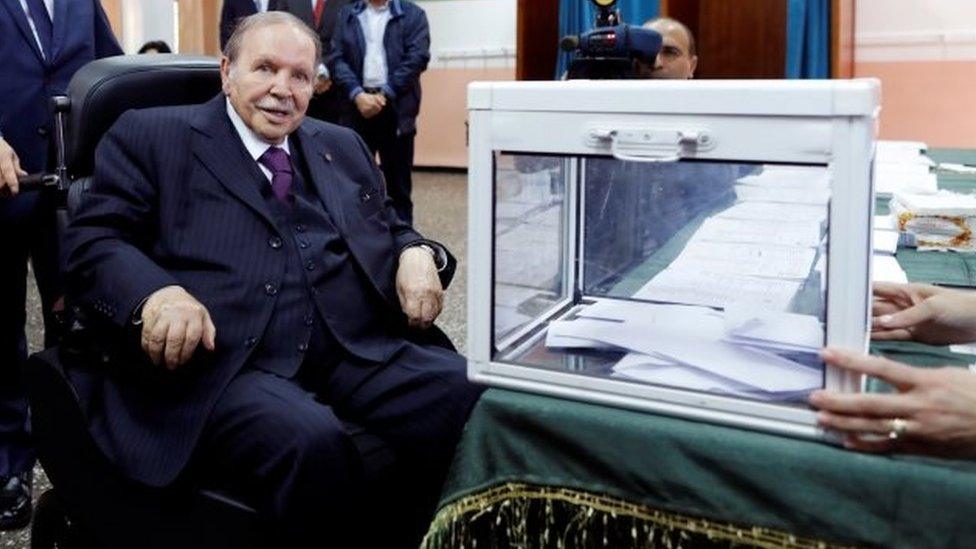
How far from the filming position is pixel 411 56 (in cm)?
521

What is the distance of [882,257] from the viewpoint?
1.57 meters

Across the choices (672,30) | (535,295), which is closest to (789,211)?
(535,295)

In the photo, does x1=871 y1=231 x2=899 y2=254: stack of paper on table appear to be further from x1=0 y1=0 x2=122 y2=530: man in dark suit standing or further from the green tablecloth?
x1=0 y1=0 x2=122 y2=530: man in dark suit standing

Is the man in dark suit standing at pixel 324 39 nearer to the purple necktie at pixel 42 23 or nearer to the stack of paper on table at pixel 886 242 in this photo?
the purple necktie at pixel 42 23

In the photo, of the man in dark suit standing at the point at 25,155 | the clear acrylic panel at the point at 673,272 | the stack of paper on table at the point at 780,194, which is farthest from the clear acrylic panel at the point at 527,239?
the man in dark suit standing at the point at 25,155

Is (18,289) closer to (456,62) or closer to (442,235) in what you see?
(442,235)

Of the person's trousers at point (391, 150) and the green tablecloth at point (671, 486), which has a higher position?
the person's trousers at point (391, 150)

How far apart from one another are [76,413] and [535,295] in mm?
723

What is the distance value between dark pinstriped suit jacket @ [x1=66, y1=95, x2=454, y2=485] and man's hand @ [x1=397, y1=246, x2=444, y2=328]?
0.04 meters

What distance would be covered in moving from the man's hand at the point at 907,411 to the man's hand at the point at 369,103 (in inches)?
168

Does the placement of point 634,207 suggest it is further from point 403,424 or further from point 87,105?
point 87,105

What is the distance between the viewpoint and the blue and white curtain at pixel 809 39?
Result: 4.94 meters

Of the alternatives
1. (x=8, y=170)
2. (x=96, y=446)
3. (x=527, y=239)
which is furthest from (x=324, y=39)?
(x=527, y=239)

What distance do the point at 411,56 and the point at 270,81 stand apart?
3620 millimetres
